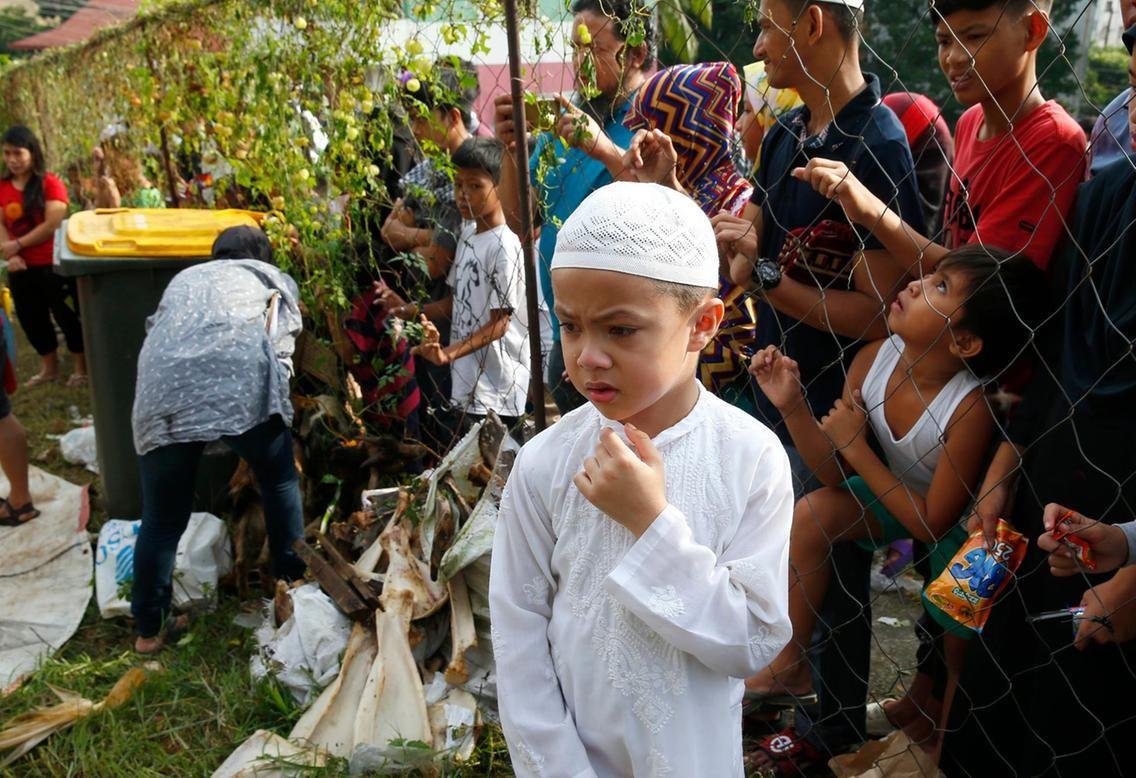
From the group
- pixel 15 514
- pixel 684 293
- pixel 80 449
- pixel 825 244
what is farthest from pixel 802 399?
pixel 80 449

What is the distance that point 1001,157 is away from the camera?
6.24 feet

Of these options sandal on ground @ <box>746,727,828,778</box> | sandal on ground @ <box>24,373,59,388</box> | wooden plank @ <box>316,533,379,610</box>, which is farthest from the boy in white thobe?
sandal on ground @ <box>24,373,59,388</box>

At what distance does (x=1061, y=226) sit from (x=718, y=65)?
104 centimetres

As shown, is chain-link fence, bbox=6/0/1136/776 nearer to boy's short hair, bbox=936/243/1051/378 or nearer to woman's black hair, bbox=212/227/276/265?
boy's short hair, bbox=936/243/1051/378

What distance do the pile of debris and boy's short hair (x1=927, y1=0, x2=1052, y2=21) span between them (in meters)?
1.57

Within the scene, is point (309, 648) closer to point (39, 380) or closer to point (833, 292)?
point (833, 292)

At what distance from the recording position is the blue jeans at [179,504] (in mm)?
2998

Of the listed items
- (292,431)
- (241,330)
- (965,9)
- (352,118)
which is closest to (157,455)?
(241,330)

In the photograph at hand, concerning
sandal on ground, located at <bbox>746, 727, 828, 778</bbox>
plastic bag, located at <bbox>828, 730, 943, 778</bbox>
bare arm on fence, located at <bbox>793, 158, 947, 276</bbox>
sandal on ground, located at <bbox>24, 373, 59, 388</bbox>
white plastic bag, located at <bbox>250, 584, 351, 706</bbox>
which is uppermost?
bare arm on fence, located at <bbox>793, 158, 947, 276</bbox>

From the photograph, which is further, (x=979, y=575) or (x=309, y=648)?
(x=309, y=648)

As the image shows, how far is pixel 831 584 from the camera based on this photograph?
224cm

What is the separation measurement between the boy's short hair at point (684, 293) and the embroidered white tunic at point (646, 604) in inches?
7.1

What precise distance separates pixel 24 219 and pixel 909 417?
585 cm

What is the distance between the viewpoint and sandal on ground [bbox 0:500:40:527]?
13.3ft
